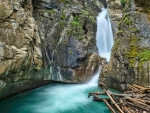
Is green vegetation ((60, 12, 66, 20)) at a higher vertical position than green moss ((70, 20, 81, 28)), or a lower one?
higher

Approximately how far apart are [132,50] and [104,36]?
984 cm

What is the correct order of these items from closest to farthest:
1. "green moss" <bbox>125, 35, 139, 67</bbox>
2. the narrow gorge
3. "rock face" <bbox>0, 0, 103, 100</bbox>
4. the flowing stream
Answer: the narrow gorge
the flowing stream
"green moss" <bbox>125, 35, 139, 67</bbox>
"rock face" <bbox>0, 0, 103, 100</bbox>

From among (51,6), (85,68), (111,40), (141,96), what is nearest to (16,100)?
(85,68)

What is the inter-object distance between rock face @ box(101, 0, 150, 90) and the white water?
6181 mm

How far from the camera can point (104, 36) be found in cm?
2084

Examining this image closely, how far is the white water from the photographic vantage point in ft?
64.0

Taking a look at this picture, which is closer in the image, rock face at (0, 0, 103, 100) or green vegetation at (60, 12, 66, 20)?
rock face at (0, 0, 103, 100)

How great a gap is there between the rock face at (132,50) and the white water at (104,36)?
618 centimetres

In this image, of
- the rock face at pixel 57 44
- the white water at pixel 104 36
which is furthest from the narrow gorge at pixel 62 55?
the white water at pixel 104 36

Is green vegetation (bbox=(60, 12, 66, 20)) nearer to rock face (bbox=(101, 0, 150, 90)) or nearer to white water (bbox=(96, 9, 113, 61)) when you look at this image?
rock face (bbox=(101, 0, 150, 90))

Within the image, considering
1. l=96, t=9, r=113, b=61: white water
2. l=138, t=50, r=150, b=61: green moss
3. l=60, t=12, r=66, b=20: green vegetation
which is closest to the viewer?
l=138, t=50, r=150, b=61: green moss

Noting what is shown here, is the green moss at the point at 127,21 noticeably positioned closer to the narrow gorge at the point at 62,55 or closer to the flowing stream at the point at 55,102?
the narrow gorge at the point at 62,55

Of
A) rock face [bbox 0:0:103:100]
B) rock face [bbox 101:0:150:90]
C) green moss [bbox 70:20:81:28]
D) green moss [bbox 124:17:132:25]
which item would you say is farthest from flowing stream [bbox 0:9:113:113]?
green moss [bbox 124:17:132:25]

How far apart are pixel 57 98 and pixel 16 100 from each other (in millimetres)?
2753
